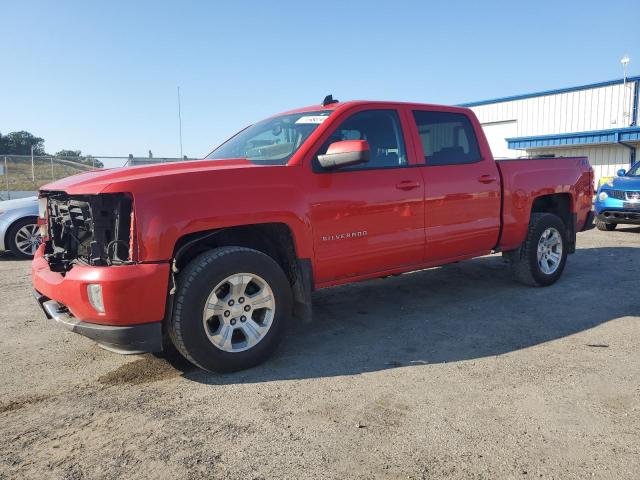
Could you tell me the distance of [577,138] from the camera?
22.4 meters

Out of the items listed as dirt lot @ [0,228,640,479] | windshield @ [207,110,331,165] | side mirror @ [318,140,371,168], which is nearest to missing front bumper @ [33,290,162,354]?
dirt lot @ [0,228,640,479]

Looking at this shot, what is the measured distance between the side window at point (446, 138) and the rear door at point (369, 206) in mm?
316

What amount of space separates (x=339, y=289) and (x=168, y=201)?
315 centimetres

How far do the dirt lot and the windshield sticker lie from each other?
5.95 ft

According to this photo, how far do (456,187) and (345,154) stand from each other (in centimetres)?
155

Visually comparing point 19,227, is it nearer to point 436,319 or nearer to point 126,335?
point 126,335

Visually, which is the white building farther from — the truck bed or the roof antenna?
the roof antenna

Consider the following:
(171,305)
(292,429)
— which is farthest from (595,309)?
(171,305)

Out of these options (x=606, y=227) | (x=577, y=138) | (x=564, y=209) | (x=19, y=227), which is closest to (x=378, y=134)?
(x=564, y=209)

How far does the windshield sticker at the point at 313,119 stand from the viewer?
417 centimetres

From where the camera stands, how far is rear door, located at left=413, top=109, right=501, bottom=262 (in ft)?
15.2

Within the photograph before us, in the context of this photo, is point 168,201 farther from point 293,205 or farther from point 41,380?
point 41,380

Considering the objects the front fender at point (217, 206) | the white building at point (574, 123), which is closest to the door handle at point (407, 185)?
the front fender at point (217, 206)

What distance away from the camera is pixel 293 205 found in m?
3.69
